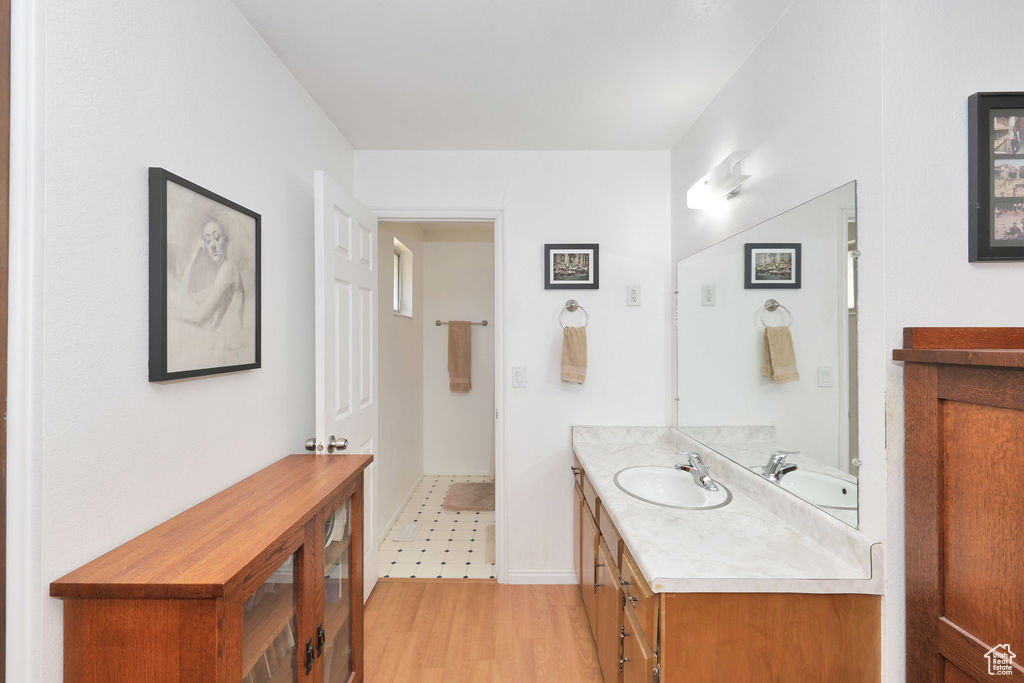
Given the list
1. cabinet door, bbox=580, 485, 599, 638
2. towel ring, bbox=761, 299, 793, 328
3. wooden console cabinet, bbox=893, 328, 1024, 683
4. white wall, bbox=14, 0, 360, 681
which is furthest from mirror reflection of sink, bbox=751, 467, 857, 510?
white wall, bbox=14, 0, 360, 681

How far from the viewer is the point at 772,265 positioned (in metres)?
1.60

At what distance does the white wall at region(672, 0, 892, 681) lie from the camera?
112 centimetres

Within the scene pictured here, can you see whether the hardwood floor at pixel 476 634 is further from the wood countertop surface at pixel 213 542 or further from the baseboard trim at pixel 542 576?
the wood countertop surface at pixel 213 542

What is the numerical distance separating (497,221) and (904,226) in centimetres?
181

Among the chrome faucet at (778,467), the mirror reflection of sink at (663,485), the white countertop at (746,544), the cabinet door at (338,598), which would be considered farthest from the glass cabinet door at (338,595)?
the chrome faucet at (778,467)

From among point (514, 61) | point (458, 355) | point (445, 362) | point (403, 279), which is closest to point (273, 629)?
point (514, 61)

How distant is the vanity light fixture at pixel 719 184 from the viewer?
177 centimetres

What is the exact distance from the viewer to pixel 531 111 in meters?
2.13

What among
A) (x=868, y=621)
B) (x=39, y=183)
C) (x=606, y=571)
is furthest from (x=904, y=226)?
(x=39, y=183)

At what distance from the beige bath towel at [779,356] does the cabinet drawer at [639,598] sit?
0.77 meters

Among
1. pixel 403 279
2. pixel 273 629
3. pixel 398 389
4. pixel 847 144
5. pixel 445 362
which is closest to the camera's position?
pixel 273 629

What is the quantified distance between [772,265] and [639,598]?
1149 mm

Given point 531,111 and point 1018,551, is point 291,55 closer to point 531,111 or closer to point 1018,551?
point 531,111

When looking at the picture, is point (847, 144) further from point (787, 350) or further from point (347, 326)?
point (347, 326)
